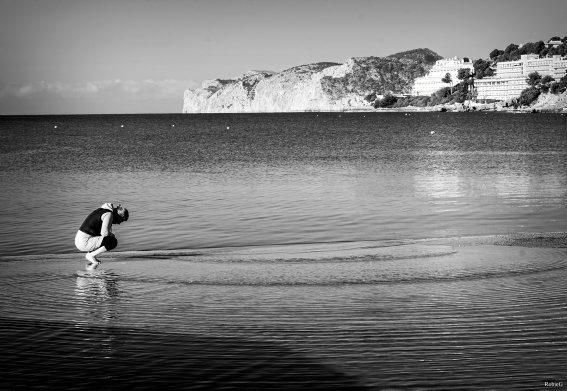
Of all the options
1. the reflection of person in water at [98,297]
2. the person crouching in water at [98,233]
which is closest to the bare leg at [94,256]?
the person crouching in water at [98,233]

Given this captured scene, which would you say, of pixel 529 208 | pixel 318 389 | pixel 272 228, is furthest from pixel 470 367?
pixel 529 208

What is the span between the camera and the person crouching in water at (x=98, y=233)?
1434 cm

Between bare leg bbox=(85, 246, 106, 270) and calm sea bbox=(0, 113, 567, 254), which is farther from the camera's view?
calm sea bbox=(0, 113, 567, 254)

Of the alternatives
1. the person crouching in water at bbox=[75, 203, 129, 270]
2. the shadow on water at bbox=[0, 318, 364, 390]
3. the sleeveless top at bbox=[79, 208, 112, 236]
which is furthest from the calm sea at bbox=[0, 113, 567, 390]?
the sleeveless top at bbox=[79, 208, 112, 236]

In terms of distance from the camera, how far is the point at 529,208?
2362cm

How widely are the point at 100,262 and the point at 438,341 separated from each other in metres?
8.33

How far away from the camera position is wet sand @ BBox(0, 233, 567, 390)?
773 cm

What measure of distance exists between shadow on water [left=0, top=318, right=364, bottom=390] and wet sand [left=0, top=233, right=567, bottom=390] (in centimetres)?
2

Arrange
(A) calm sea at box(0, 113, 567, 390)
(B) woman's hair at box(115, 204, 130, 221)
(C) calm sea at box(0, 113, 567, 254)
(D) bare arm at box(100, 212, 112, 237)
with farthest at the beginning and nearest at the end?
(C) calm sea at box(0, 113, 567, 254), (D) bare arm at box(100, 212, 112, 237), (B) woman's hair at box(115, 204, 130, 221), (A) calm sea at box(0, 113, 567, 390)

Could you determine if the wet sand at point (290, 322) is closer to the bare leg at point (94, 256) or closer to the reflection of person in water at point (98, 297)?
the reflection of person in water at point (98, 297)

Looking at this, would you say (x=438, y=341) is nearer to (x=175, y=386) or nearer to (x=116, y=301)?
(x=175, y=386)

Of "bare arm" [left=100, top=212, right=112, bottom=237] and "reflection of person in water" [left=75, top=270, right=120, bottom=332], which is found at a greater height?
"bare arm" [left=100, top=212, right=112, bottom=237]

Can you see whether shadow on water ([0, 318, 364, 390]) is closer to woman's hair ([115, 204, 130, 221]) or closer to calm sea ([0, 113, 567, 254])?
woman's hair ([115, 204, 130, 221])

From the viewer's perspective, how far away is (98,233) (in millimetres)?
14547
